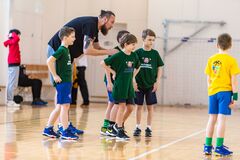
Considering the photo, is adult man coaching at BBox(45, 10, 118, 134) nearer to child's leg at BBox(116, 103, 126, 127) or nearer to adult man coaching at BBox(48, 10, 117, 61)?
adult man coaching at BBox(48, 10, 117, 61)

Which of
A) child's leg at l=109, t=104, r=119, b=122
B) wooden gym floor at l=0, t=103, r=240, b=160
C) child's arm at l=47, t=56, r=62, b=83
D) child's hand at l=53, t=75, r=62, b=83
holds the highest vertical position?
child's arm at l=47, t=56, r=62, b=83

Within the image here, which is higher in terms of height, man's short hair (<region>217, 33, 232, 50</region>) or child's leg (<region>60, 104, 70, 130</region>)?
man's short hair (<region>217, 33, 232, 50</region>)

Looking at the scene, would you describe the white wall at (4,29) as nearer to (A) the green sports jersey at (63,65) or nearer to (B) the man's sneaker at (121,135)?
(A) the green sports jersey at (63,65)

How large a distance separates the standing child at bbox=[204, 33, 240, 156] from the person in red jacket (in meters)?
7.55

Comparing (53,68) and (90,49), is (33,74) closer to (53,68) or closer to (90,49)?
(90,49)

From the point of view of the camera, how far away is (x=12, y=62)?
12.9 m

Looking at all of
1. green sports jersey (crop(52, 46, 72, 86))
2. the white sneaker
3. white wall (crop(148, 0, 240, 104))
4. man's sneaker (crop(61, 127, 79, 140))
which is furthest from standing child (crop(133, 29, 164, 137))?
white wall (crop(148, 0, 240, 104))

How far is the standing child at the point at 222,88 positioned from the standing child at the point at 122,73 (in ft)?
4.43

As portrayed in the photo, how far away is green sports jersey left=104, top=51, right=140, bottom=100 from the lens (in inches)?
280

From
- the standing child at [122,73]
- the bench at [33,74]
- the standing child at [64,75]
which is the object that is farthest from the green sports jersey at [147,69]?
the bench at [33,74]

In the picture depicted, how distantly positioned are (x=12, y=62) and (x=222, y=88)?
7.78m

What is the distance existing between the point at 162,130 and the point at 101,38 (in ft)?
26.9

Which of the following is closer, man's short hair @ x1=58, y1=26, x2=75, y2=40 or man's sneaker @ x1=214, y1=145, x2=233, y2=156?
man's sneaker @ x1=214, y1=145, x2=233, y2=156

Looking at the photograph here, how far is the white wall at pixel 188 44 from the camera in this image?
52.3 ft
